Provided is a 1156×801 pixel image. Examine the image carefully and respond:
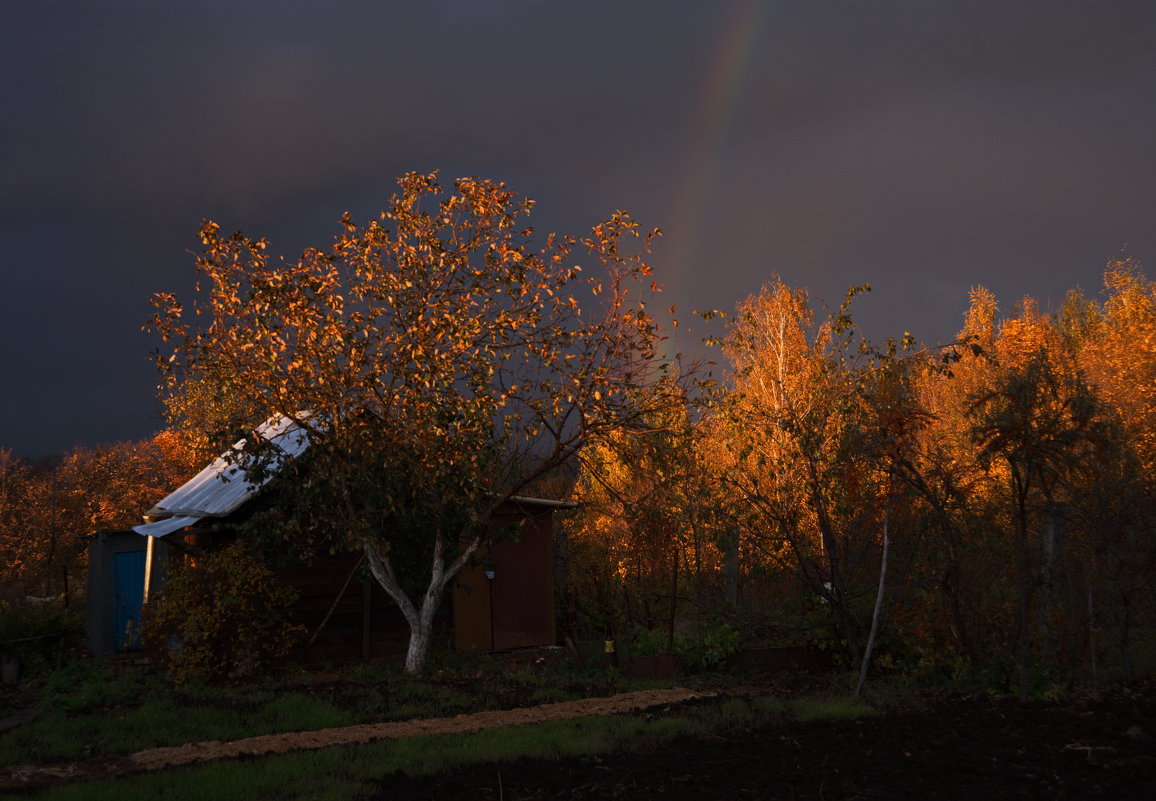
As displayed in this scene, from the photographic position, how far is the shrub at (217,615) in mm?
13703

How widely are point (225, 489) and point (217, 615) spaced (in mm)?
4533

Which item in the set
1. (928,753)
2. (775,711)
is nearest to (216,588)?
(775,711)

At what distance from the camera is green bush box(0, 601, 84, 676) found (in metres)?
16.8

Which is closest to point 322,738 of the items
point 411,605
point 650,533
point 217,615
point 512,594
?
point 217,615

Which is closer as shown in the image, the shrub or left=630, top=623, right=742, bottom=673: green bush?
the shrub

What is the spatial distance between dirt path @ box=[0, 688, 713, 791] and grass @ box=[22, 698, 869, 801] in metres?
0.57

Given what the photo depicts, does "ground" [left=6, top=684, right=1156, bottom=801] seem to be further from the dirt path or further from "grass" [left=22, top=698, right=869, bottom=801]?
"grass" [left=22, top=698, right=869, bottom=801]

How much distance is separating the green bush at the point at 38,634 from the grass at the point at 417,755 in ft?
36.2

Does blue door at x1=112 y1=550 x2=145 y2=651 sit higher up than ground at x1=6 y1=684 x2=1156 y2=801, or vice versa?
blue door at x1=112 y1=550 x2=145 y2=651

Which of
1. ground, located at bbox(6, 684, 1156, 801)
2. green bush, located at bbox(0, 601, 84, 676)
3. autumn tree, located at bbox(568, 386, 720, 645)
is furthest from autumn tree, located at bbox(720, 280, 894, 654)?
green bush, located at bbox(0, 601, 84, 676)

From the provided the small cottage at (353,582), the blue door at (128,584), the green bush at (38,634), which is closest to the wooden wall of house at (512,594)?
the small cottage at (353,582)

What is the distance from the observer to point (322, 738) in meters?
9.71

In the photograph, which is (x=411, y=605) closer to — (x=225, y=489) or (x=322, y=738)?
(x=225, y=489)

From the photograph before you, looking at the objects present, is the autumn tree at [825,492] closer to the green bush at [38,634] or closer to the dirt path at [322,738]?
the dirt path at [322,738]
